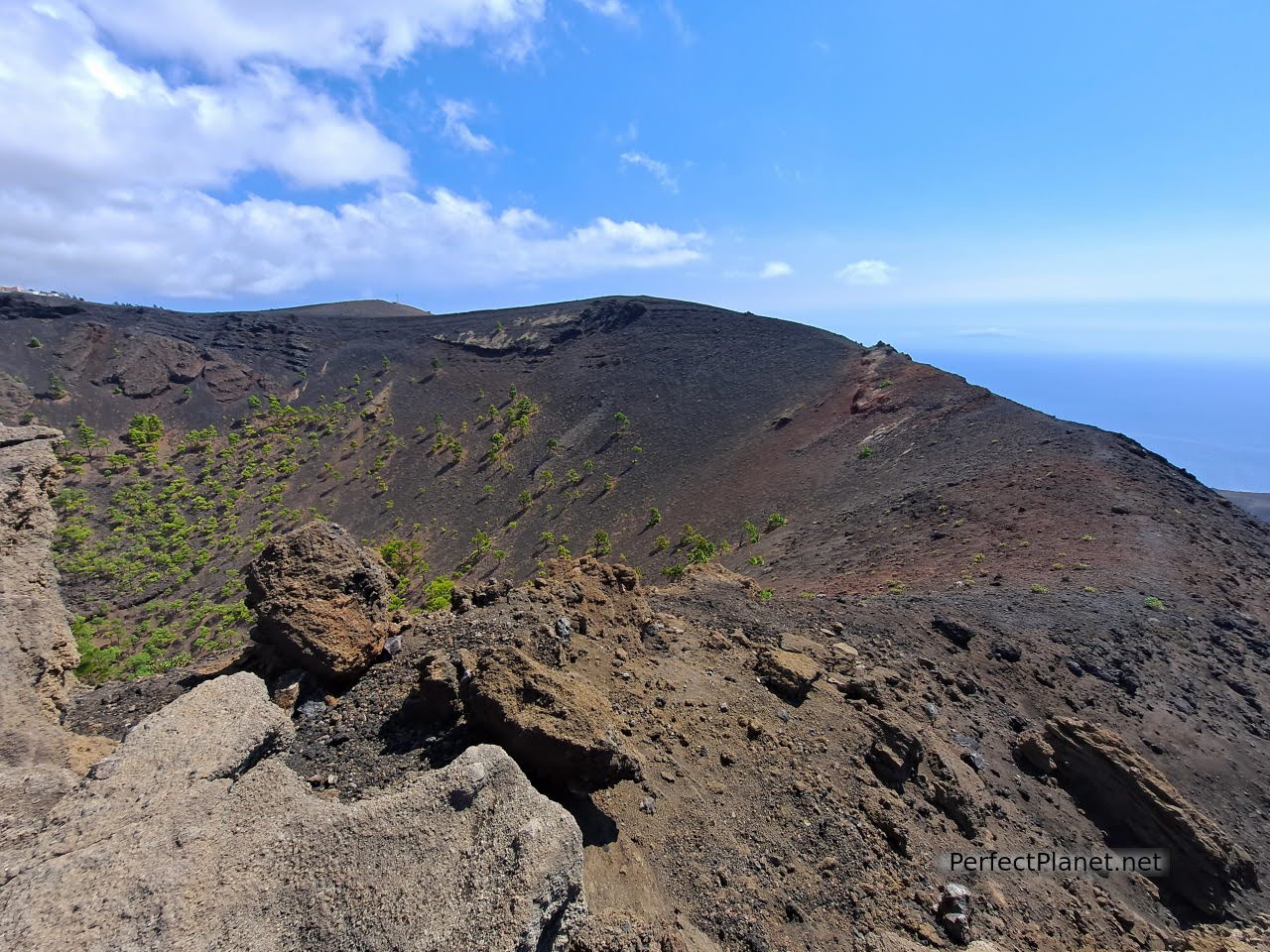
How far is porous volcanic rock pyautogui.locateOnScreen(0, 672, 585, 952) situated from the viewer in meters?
2.96

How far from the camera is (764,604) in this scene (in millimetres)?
10375

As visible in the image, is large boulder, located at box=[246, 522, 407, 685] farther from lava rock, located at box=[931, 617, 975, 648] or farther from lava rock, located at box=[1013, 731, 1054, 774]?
lava rock, located at box=[931, 617, 975, 648]

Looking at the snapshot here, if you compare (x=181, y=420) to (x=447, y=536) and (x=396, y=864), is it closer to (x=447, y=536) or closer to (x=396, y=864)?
(x=447, y=536)

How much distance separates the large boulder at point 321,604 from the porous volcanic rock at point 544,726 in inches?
68.6

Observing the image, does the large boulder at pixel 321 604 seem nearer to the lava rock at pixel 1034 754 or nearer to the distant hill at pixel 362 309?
the lava rock at pixel 1034 754

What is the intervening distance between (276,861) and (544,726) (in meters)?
1.81

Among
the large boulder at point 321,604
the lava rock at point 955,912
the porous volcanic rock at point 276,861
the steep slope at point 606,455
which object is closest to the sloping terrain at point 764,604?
the lava rock at point 955,912

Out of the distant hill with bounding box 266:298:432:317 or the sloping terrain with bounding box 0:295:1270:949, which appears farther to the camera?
the distant hill with bounding box 266:298:432:317

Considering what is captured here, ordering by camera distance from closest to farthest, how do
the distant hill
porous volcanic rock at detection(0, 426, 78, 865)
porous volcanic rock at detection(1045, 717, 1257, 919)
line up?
porous volcanic rock at detection(0, 426, 78, 865), porous volcanic rock at detection(1045, 717, 1257, 919), the distant hill

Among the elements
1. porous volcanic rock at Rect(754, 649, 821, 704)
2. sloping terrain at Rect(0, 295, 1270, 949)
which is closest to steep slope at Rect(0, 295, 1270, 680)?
sloping terrain at Rect(0, 295, 1270, 949)

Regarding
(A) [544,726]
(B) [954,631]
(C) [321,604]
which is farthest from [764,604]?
(C) [321,604]

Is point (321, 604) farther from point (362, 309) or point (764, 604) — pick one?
point (362, 309)

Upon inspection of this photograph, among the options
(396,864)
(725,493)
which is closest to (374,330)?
(725,493)

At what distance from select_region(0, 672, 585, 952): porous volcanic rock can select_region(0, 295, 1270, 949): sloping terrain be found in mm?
803
